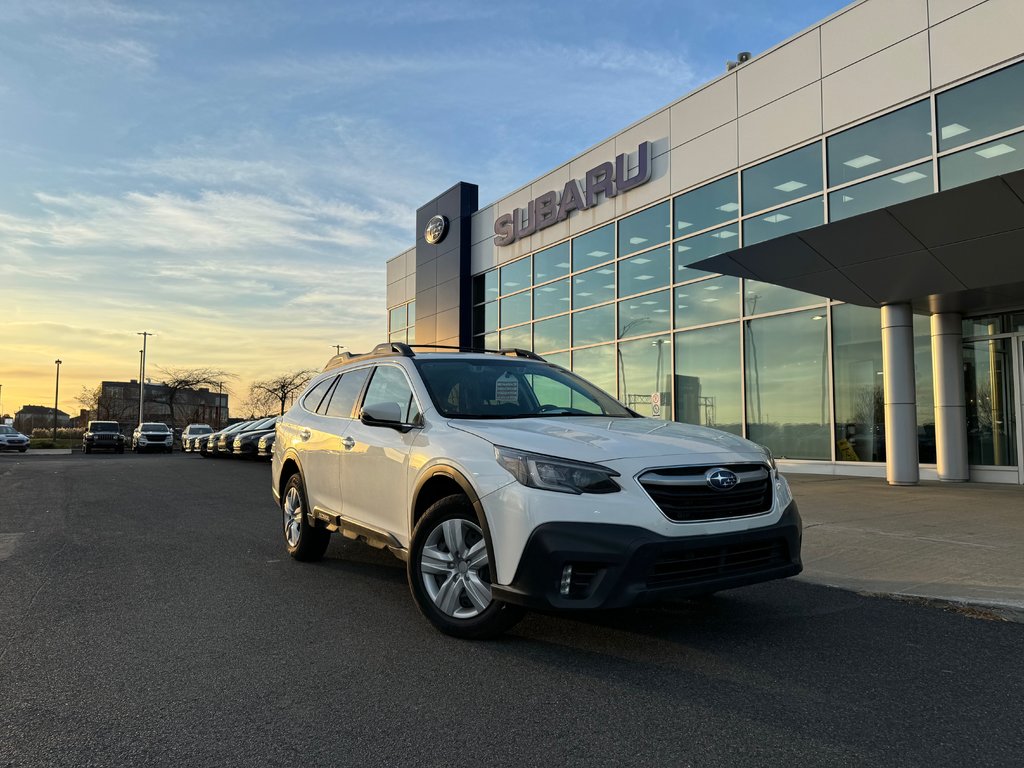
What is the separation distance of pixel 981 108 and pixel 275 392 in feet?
220

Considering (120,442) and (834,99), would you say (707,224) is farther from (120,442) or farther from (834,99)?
(120,442)

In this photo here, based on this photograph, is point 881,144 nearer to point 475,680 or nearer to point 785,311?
point 785,311

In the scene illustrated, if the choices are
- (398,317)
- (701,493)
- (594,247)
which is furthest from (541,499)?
(398,317)

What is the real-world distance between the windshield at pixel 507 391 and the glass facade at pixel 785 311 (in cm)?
1044

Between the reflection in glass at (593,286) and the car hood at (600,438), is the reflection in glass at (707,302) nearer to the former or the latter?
the reflection in glass at (593,286)

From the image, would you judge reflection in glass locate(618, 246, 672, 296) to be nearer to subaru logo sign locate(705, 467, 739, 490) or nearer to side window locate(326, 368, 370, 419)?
side window locate(326, 368, 370, 419)

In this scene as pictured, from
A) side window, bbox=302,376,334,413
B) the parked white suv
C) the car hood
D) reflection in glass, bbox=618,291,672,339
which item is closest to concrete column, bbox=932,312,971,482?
reflection in glass, bbox=618,291,672,339

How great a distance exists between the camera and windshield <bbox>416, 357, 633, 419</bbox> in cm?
498

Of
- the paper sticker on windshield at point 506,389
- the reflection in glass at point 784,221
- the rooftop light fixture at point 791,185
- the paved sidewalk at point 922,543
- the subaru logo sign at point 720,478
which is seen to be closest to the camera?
the subaru logo sign at point 720,478

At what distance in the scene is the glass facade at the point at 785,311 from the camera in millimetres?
12859

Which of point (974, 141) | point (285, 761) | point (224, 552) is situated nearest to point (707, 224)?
point (974, 141)

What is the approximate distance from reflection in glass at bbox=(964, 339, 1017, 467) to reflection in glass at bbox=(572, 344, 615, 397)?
8954mm

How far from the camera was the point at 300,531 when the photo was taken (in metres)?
6.50

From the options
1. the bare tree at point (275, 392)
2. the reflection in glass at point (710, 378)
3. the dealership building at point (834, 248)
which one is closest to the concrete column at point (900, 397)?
the dealership building at point (834, 248)
